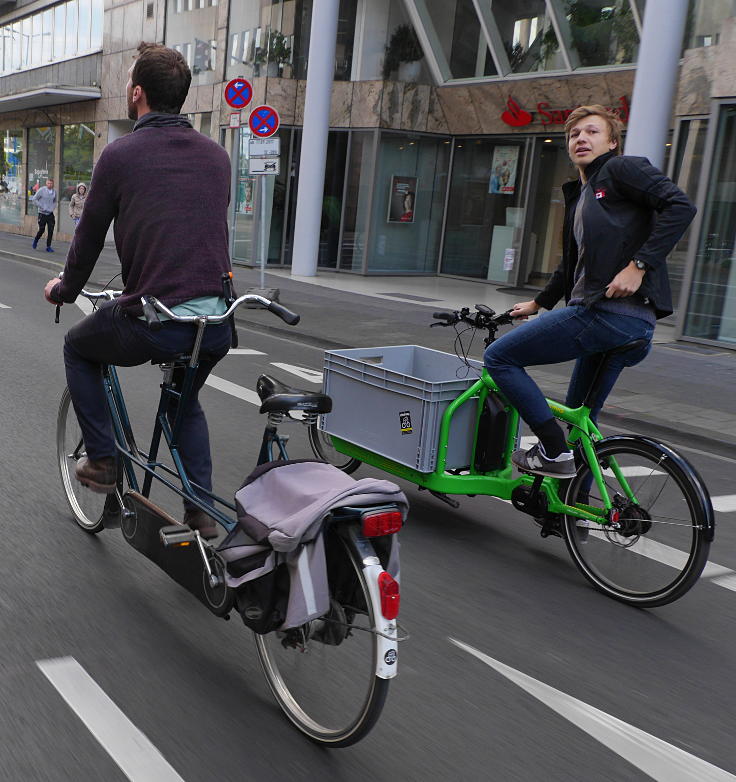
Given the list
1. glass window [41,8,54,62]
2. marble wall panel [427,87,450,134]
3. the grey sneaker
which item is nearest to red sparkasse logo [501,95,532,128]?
marble wall panel [427,87,450,134]

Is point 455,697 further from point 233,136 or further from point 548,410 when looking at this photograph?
point 233,136

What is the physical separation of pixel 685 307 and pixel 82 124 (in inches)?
935

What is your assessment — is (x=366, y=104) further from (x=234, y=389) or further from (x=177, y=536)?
(x=177, y=536)

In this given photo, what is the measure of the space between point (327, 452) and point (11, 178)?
111 ft

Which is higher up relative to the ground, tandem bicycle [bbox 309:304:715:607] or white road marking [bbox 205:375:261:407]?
tandem bicycle [bbox 309:304:715:607]

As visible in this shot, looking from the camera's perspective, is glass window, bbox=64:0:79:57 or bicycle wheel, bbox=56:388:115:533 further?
glass window, bbox=64:0:79:57

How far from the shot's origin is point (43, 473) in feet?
16.7

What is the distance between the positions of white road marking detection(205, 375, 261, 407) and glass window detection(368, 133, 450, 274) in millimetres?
13464

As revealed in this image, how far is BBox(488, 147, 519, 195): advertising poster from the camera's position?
1992 cm

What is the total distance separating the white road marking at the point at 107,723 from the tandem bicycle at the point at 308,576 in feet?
1.37

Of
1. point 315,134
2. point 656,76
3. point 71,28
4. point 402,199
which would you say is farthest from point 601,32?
point 71,28

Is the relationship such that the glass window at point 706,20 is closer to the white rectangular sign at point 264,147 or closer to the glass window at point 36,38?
the white rectangular sign at point 264,147

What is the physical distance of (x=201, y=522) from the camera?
11.2 ft

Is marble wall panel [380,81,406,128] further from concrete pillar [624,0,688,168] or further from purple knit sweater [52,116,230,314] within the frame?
purple knit sweater [52,116,230,314]
